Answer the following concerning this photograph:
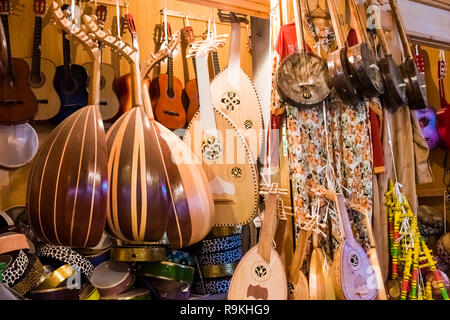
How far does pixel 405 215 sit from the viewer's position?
1.71 m

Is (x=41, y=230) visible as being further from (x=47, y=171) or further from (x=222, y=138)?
(x=222, y=138)

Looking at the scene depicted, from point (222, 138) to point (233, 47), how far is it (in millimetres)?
426

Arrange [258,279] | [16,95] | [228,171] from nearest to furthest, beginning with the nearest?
[258,279] → [228,171] → [16,95]

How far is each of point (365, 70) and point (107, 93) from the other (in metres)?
1.04

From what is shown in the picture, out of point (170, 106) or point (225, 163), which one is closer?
point (225, 163)

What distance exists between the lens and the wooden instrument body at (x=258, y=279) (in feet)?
4.45

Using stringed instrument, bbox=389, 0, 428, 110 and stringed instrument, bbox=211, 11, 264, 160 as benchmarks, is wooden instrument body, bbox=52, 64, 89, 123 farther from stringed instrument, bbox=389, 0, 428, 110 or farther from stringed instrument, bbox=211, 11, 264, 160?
stringed instrument, bbox=389, 0, 428, 110

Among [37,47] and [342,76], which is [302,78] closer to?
[342,76]

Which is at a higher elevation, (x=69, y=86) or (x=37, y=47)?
(x=37, y=47)

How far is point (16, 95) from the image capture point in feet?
5.30

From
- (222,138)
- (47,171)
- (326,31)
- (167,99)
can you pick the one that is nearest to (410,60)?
(326,31)

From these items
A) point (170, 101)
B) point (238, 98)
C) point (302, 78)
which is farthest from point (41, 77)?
point (302, 78)

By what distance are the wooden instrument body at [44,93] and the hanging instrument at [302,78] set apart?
901 mm

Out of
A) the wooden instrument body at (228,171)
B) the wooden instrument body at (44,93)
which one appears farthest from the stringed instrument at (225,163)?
the wooden instrument body at (44,93)
